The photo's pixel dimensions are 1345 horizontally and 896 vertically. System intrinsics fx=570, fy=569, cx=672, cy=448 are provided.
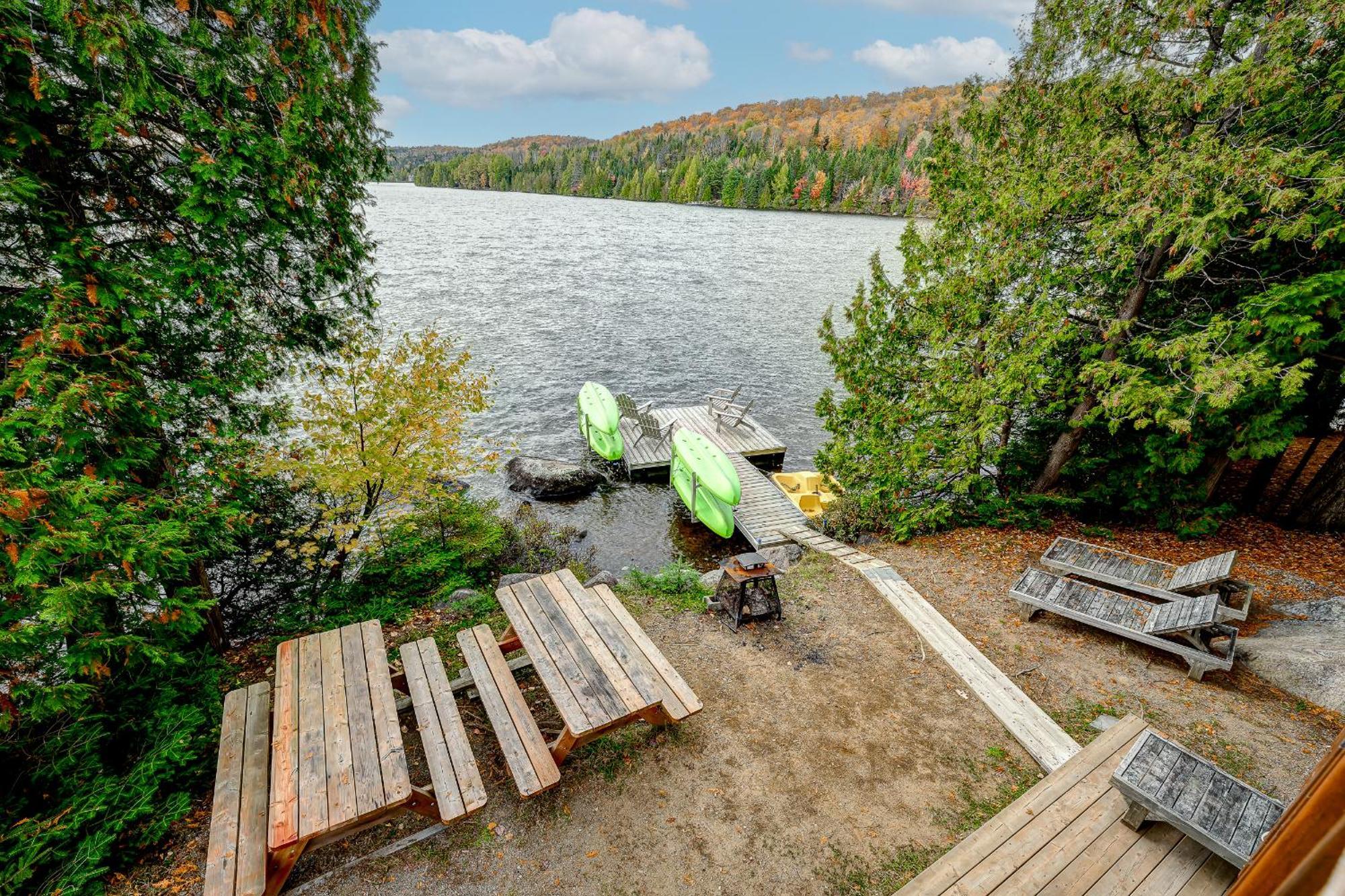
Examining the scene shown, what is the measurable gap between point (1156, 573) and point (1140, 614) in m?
0.99

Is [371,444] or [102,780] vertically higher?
[371,444]

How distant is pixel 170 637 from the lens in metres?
Result: 5.55

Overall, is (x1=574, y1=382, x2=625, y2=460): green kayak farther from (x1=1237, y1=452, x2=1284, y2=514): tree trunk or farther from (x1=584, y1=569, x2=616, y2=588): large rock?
(x1=1237, y1=452, x2=1284, y2=514): tree trunk

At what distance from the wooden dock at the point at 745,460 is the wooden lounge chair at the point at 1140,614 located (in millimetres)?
5105

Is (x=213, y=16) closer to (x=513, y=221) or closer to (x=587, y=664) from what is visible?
(x=587, y=664)

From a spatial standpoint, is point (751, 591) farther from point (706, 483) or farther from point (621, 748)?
point (706, 483)

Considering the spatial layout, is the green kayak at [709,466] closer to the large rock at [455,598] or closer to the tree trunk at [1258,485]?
the large rock at [455,598]

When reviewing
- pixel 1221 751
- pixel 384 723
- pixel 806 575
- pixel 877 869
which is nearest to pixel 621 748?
pixel 384 723

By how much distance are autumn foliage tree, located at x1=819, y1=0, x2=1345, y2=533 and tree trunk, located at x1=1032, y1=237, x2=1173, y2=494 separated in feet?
0.15

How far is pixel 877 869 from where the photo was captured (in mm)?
4793

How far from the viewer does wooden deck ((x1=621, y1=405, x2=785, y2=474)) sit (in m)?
17.0

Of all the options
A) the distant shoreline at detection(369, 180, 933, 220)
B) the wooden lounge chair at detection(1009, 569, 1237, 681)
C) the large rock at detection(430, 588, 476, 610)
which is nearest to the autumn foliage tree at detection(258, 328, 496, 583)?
the large rock at detection(430, 588, 476, 610)

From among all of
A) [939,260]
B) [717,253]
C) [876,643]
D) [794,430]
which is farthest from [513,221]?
[876,643]

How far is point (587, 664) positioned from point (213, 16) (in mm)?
6364
